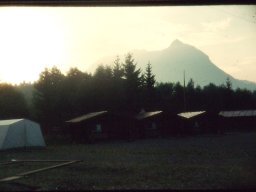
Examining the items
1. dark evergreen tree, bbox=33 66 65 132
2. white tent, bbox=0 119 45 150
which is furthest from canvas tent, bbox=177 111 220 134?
dark evergreen tree, bbox=33 66 65 132

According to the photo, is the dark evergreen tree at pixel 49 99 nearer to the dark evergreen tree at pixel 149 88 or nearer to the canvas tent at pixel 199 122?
the dark evergreen tree at pixel 149 88

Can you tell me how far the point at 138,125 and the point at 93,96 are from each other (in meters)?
19.1

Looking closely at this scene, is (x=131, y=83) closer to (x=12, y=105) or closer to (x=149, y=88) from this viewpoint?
(x=149, y=88)

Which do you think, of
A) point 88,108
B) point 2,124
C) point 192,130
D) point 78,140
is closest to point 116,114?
point 78,140

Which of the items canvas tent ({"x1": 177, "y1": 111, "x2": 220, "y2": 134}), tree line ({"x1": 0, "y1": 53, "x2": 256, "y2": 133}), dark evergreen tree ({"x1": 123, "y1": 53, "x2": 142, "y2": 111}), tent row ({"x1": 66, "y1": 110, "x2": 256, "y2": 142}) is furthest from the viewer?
dark evergreen tree ({"x1": 123, "y1": 53, "x2": 142, "y2": 111})

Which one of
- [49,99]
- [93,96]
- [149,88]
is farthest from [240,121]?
[49,99]

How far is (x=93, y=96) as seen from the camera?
66375mm

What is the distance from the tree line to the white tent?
32670mm

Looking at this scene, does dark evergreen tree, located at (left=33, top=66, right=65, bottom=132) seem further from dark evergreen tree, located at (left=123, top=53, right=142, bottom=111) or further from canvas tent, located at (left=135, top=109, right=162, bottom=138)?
canvas tent, located at (left=135, top=109, right=162, bottom=138)

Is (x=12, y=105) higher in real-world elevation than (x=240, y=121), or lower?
higher

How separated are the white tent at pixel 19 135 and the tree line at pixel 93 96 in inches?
1286

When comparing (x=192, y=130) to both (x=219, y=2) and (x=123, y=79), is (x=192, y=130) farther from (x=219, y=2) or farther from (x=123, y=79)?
(x=219, y=2)

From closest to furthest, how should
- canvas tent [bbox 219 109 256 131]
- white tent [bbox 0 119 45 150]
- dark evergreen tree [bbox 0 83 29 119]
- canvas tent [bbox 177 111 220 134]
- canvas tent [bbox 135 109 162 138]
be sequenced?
white tent [bbox 0 119 45 150] → canvas tent [bbox 135 109 162 138] → canvas tent [bbox 177 111 220 134] → dark evergreen tree [bbox 0 83 29 119] → canvas tent [bbox 219 109 256 131]

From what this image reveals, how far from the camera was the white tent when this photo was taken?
2959cm
